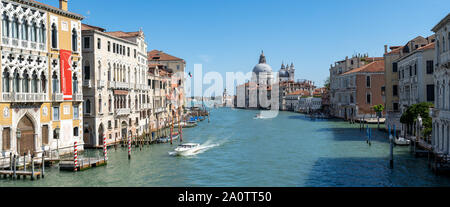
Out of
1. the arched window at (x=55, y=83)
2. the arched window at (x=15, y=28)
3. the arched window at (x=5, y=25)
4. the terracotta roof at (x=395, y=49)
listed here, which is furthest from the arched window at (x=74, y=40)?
the terracotta roof at (x=395, y=49)

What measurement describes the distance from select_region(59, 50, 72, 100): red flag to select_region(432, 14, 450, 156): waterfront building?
66.7 feet

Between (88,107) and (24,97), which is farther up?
(24,97)

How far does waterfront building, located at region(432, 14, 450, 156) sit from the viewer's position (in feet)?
65.3

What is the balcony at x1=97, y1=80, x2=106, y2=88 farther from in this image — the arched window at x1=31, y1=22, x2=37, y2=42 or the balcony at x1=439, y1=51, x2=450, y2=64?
the balcony at x1=439, y1=51, x2=450, y2=64

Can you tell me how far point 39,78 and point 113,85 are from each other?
842 cm

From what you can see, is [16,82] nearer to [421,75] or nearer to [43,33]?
[43,33]

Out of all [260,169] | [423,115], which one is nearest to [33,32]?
[260,169]

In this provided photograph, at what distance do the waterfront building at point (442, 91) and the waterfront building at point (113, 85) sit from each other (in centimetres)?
1858

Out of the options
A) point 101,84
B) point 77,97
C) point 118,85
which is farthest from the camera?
point 118,85

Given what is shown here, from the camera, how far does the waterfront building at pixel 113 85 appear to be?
1104 inches

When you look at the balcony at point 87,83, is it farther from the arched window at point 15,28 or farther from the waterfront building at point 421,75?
the waterfront building at point 421,75

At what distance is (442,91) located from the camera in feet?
68.6

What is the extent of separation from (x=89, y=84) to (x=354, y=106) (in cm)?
4067

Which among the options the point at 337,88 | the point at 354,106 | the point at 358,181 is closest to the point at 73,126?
the point at 358,181
